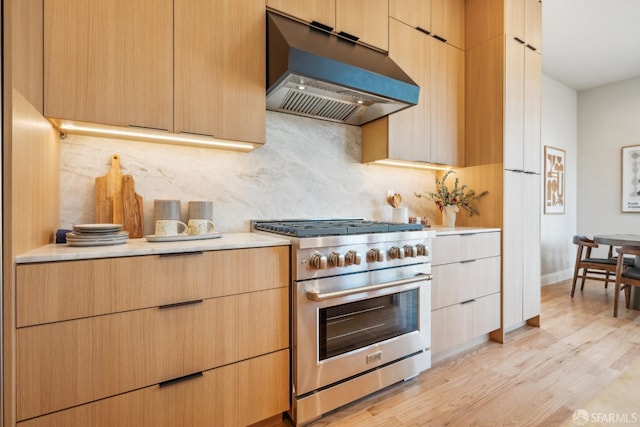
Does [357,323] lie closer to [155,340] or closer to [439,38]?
[155,340]

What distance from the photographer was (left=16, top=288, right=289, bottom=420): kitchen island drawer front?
1064 millimetres

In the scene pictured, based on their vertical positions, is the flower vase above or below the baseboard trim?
above

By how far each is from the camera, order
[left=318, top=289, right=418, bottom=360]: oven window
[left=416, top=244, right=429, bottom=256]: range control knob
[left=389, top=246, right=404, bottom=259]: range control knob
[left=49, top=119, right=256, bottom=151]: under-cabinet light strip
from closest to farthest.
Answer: [left=49, top=119, right=256, bottom=151]: under-cabinet light strip < [left=318, top=289, right=418, bottom=360]: oven window < [left=389, top=246, right=404, bottom=259]: range control knob < [left=416, top=244, right=429, bottom=256]: range control knob

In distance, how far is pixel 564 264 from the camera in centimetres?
477

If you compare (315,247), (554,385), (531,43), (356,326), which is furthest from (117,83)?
(531,43)

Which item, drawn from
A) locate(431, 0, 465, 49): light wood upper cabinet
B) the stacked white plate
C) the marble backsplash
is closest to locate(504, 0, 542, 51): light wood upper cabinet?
locate(431, 0, 465, 49): light wood upper cabinet

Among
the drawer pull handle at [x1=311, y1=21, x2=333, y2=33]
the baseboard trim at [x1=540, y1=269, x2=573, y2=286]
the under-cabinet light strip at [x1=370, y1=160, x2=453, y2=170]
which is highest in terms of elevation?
the drawer pull handle at [x1=311, y1=21, x2=333, y2=33]

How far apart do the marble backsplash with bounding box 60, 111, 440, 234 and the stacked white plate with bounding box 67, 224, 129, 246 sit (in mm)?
430

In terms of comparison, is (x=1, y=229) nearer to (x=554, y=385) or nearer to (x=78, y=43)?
(x=78, y=43)

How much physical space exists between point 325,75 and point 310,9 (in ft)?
1.98

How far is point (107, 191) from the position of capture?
5.46 feet

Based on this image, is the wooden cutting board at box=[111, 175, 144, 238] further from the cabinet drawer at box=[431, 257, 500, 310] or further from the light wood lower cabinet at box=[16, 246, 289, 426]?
the cabinet drawer at box=[431, 257, 500, 310]

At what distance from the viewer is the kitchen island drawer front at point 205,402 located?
45.4 inches

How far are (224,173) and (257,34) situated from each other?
33.5 inches
